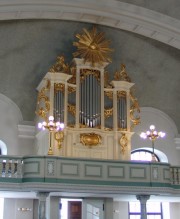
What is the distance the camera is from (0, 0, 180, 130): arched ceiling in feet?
63.3

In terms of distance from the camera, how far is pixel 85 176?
17.3 m

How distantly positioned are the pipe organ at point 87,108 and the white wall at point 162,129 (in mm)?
2726

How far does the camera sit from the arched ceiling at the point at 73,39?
759 inches

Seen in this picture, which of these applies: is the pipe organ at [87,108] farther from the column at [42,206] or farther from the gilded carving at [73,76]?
the column at [42,206]

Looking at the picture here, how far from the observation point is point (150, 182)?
59.1 feet

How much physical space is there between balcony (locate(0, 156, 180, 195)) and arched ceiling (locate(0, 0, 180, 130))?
5225mm

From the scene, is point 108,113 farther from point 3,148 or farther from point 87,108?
point 3,148

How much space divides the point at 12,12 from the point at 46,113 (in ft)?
14.2

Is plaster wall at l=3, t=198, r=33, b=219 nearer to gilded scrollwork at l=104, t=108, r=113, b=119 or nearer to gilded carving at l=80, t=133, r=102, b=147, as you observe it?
gilded carving at l=80, t=133, r=102, b=147

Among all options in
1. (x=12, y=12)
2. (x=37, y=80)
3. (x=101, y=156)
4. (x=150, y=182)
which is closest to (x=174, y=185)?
(x=150, y=182)

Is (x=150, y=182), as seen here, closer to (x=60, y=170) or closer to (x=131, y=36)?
(x=60, y=170)

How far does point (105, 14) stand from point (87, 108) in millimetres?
4031

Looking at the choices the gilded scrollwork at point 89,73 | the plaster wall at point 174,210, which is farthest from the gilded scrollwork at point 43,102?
the plaster wall at point 174,210

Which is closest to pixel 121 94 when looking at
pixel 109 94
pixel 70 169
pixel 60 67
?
pixel 109 94
